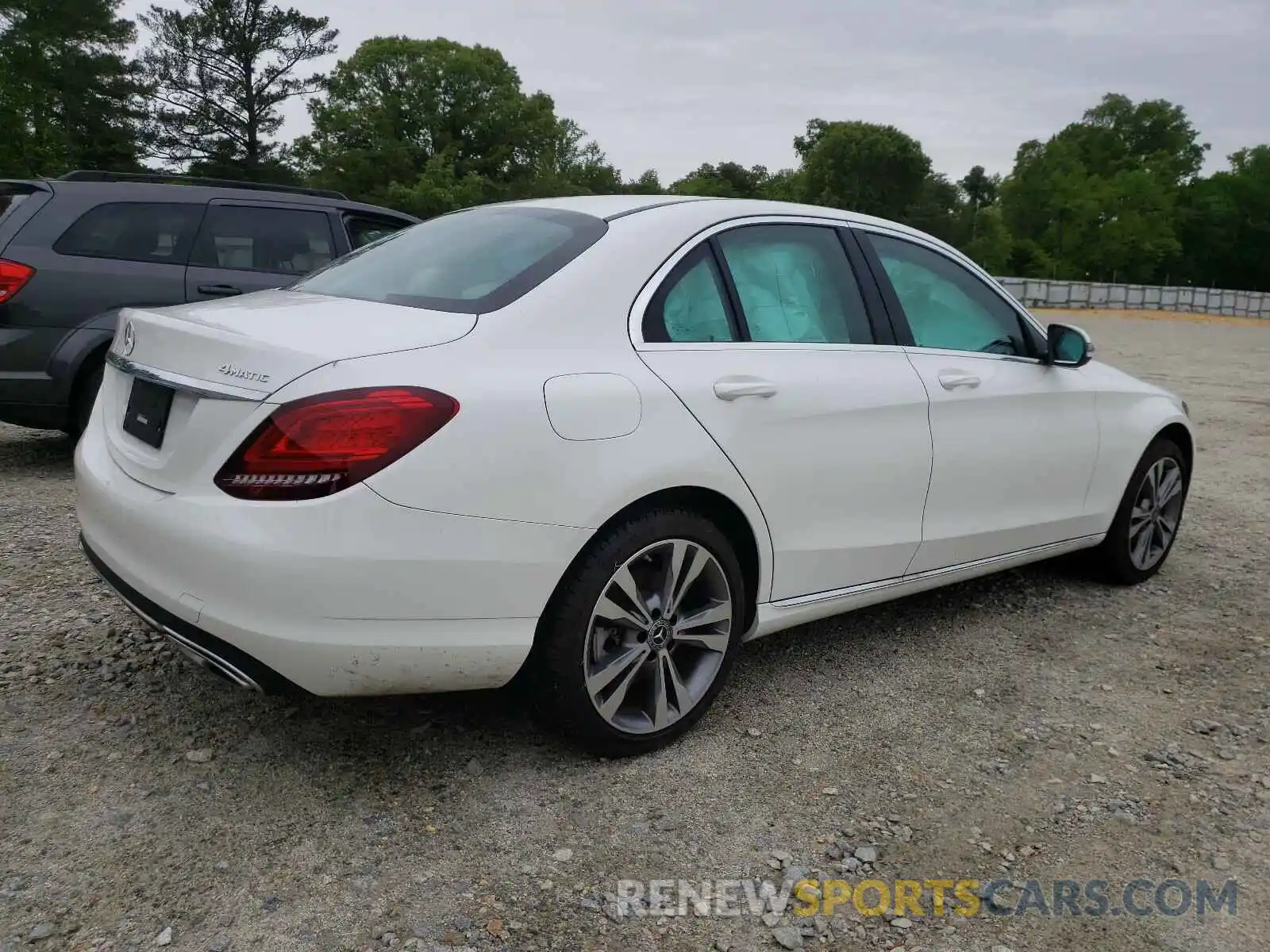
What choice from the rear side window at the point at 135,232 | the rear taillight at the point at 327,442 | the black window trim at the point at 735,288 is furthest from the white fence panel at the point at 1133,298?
the rear taillight at the point at 327,442

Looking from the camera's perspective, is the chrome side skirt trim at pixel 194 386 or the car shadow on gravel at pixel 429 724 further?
the car shadow on gravel at pixel 429 724

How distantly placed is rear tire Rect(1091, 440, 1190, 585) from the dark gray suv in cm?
419

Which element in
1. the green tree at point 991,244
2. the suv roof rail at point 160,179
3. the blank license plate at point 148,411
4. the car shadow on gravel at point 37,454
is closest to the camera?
the blank license plate at point 148,411

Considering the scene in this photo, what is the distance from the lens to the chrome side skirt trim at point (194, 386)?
251cm

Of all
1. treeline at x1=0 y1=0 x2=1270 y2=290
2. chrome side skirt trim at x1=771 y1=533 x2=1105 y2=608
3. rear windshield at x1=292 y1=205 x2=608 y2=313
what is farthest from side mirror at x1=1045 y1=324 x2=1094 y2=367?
treeline at x1=0 y1=0 x2=1270 y2=290

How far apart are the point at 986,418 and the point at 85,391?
477 centimetres

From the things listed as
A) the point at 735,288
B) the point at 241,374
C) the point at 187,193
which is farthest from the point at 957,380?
the point at 187,193

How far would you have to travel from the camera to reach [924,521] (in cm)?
371

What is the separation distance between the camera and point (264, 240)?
679 centimetres

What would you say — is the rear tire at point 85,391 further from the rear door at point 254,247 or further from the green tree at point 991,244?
the green tree at point 991,244

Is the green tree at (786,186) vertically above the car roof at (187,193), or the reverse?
the green tree at (786,186)

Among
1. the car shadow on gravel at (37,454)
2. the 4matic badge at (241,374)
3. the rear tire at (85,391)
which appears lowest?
the car shadow on gravel at (37,454)

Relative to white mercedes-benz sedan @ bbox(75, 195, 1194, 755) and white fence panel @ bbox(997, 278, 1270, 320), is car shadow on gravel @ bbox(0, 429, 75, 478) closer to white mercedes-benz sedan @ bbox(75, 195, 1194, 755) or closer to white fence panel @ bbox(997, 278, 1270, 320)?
white mercedes-benz sedan @ bbox(75, 195, 1194, 755)

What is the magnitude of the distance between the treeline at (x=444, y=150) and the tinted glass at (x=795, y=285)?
27.7 m
